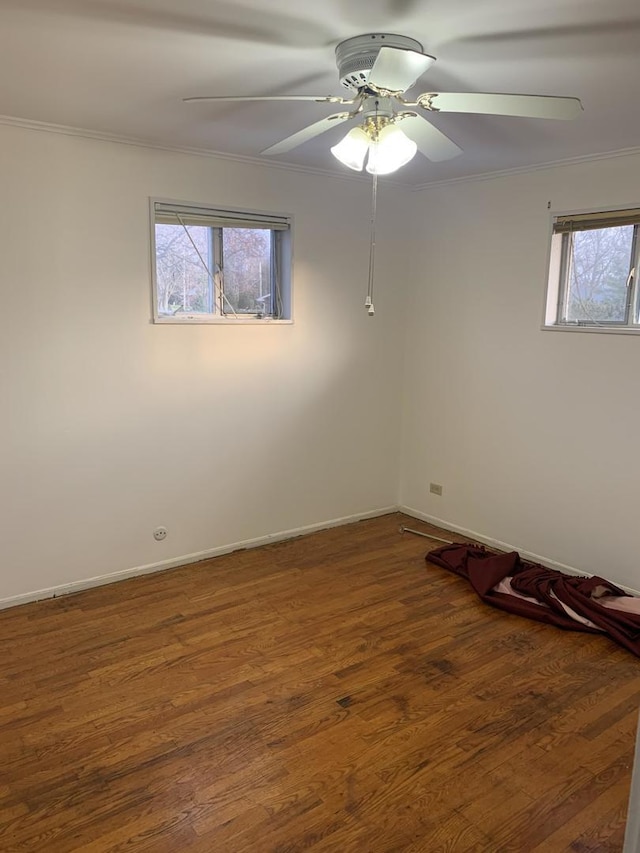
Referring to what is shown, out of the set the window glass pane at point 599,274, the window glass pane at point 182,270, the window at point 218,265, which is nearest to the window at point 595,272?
the window glass pane at point 599,274

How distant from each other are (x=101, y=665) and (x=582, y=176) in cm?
358

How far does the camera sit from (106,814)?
2.04m

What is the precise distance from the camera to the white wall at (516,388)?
3551mm

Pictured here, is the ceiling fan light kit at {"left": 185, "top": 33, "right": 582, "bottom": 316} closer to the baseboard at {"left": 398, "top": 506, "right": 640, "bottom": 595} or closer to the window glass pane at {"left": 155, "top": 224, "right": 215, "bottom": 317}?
the window glass pane at {"left": 155, "top": 224, "right": 215, "bottom": 317}

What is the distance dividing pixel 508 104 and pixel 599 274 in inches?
78.3

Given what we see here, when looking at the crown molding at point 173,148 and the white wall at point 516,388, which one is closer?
the crown molding at point 173,148

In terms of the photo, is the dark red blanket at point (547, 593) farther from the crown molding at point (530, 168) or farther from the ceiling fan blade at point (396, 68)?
the ceiling fan blade at point (396, 68)

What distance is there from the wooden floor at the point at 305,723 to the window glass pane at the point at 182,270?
1.65m

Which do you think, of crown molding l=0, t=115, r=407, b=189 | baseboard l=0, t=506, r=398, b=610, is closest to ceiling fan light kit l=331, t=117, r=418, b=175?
crown molding l=0, t=115, r=407, b=189

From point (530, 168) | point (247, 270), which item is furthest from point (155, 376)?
point (530, 168)

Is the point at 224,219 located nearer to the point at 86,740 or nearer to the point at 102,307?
the point at 102,307

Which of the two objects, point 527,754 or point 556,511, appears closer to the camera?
point 527,754

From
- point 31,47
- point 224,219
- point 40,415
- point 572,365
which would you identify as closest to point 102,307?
point 40,415

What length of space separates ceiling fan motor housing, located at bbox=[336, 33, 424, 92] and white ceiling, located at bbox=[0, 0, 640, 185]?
35 mm
